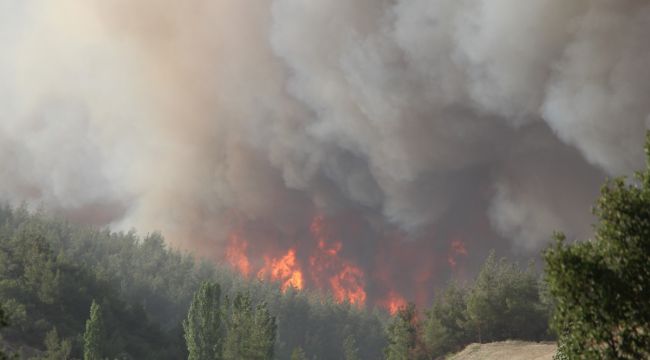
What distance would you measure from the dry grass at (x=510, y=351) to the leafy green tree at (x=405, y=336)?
15.0m

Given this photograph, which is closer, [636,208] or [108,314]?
[636,208]

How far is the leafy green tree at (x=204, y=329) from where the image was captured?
301 feet

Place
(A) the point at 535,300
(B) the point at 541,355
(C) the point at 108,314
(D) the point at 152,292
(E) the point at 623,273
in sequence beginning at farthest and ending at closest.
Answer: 1. (D) the point at 152,292
2. (C) the point at 108,314
3. (A) the point at 535,300
4. (B) the point at 541,355
5. (E) the point at 623,273

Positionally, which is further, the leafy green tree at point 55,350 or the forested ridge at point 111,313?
the leafy green tree at point 55,350

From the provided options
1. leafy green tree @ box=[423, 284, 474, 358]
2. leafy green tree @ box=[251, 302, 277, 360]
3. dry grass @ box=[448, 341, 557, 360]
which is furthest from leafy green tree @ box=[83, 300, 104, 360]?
dry grass @ box=[448, 341, 557, 360]

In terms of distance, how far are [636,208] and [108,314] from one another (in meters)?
118

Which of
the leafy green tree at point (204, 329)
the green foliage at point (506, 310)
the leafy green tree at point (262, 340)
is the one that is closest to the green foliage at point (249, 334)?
the leafy green tree at point (262, 340)

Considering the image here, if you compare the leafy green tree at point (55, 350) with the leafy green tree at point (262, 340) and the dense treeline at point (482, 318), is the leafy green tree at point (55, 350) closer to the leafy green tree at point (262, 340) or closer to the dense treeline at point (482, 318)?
the leafy green tree at point (262, 340)

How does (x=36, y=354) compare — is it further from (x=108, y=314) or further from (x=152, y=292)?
(x=152, y=292)

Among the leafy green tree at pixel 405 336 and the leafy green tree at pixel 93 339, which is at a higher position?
the leafy green tree at pixel 93 339

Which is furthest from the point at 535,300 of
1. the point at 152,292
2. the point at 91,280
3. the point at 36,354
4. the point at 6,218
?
the point at 6,218

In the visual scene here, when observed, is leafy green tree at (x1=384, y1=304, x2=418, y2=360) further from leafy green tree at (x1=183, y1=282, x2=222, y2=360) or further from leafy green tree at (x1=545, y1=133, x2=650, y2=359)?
leafy green tree at (x1=545, y1=133, x2=650, y2=359)

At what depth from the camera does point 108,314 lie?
402 ft

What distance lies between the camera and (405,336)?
84.2 meters
